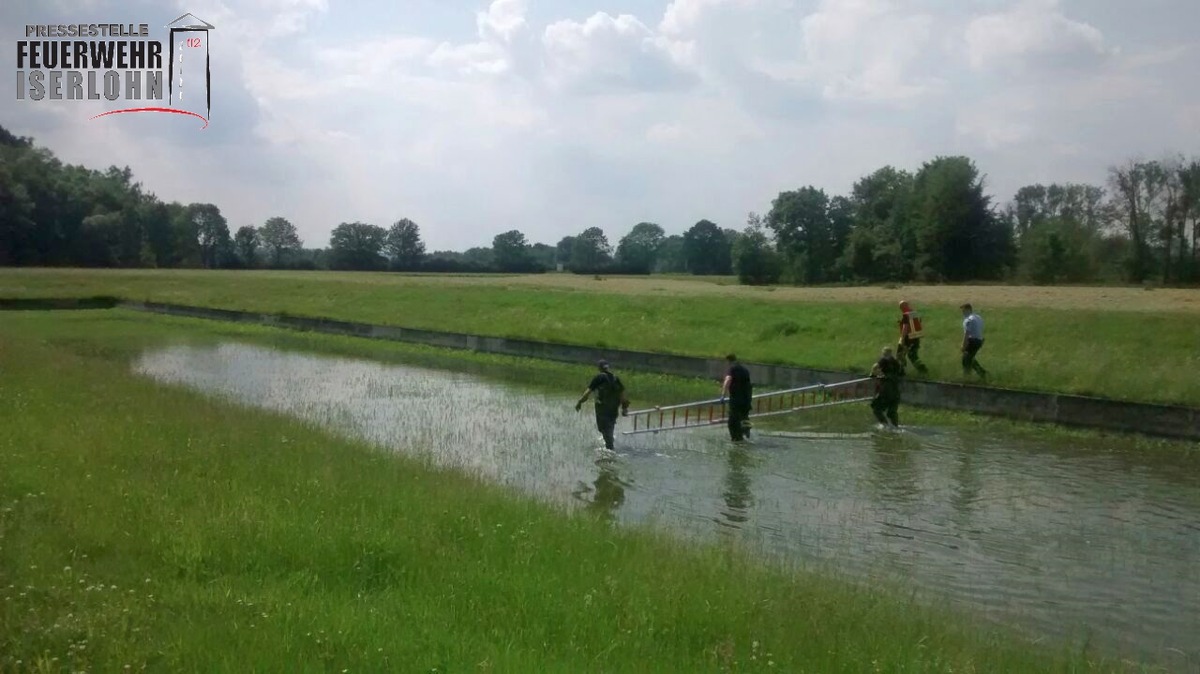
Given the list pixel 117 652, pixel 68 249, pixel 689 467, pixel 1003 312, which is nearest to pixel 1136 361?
pixel 1003 312

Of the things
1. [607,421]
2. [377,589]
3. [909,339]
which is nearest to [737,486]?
[607,421]

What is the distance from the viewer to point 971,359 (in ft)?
77.0

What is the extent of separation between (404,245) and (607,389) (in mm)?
119817

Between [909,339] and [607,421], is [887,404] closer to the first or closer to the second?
[909,339]

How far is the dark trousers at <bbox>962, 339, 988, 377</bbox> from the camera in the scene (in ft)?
76.2

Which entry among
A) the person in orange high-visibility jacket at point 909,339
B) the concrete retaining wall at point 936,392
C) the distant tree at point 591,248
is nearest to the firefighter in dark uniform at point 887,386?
the concrete retaining wall at point 936,392

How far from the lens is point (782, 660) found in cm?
635

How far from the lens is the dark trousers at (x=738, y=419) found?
17.5 metres

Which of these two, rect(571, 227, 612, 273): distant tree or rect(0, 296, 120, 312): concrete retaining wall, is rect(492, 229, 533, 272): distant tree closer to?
rect(571, 227, 612, 273): distant tree

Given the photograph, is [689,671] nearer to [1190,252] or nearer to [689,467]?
[689,467]

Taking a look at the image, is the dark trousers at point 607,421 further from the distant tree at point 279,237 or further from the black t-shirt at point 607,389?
the distant tree at point 279,237

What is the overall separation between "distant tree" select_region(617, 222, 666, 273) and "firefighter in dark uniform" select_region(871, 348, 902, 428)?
120239 millimetres

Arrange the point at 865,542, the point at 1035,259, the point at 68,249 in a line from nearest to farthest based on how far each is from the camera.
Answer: the point at 865,542 < the point at 1035,259 < the point at 68,249

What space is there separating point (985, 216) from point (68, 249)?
7291 cm
